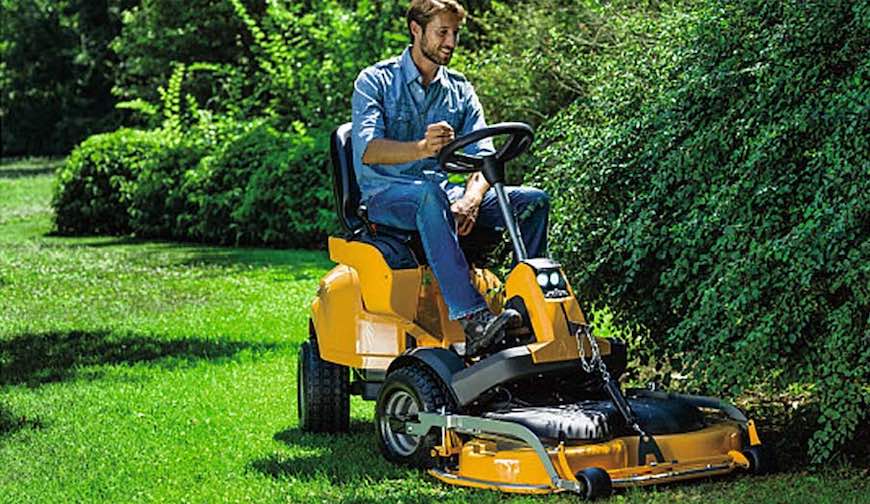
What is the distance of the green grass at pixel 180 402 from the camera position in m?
5.25

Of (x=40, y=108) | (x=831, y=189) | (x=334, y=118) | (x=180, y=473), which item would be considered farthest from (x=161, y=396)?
(x=40, y=108)

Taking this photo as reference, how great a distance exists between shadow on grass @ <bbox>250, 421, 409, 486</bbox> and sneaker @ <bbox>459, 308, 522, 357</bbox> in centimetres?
51

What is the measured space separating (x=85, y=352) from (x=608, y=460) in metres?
4.56

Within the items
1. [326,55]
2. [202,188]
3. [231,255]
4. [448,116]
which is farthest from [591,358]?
[326,55]

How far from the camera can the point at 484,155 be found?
5.69 m

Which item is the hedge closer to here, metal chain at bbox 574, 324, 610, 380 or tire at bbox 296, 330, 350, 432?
tire at bbox 296, 330, 350, 432

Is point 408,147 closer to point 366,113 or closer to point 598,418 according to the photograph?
point 366,113

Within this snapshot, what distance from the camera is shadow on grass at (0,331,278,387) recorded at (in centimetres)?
810

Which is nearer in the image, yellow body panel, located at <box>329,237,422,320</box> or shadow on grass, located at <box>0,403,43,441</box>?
yellow body panel, located at <box>329,237,422,320</box>

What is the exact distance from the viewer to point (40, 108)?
36469mm

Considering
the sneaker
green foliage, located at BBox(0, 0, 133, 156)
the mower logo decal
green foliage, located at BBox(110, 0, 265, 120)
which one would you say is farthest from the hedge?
green foliage, located at BBox(0, 0, 133, 156)

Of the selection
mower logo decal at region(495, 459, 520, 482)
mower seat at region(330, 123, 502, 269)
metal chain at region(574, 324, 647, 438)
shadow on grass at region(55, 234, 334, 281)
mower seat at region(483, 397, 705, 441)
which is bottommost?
shadow on grass at region(55, 234, 334, 281)

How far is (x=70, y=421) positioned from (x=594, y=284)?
2394 mm

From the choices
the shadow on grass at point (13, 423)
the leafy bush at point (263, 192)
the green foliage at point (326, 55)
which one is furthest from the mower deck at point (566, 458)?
the green foliage at point (326, 55)
